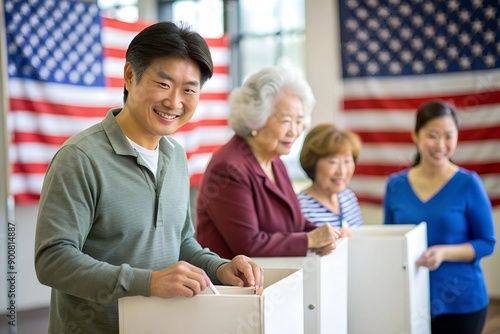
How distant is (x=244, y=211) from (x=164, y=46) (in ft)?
2.56

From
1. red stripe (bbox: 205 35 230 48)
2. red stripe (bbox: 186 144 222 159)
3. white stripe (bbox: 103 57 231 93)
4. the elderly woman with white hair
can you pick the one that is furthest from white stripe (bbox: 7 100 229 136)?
the elderly woman with white hair

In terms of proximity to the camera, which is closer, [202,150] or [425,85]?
A: [425,85]

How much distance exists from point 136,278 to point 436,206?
5.58ft

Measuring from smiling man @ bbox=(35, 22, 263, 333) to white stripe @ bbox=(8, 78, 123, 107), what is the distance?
12.3 ft

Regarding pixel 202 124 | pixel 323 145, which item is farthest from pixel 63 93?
pixel 323 145

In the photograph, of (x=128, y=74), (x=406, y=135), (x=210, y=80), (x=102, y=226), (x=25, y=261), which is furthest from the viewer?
(x=210, y=80)

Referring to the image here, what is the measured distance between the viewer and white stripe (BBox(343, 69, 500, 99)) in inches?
192

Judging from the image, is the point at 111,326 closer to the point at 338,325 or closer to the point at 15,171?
the point at 338,325

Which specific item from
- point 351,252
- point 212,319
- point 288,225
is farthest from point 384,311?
point 212,319

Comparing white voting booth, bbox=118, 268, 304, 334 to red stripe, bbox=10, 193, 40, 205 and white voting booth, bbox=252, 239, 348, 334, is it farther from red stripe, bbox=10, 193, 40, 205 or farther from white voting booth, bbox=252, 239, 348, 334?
red stripe, bbox=10, 193, 40, 205

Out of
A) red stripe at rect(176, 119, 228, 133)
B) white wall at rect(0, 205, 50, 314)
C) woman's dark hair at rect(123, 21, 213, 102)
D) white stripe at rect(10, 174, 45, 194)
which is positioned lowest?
white wall at rect(0, 205, 50, 314)

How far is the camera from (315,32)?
5.48 metres

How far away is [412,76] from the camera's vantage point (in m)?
5.14

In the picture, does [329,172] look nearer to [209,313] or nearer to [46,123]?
[209,313]
